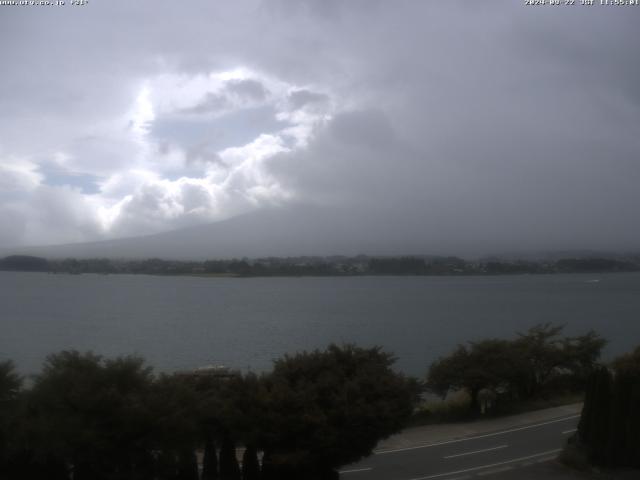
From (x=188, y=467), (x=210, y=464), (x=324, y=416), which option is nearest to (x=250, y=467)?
(x=210, y=464)

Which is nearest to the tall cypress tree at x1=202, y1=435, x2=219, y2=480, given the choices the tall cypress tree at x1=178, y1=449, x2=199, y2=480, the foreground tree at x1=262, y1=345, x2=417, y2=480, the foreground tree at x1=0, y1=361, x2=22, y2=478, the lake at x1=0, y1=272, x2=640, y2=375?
the tall cypress tree at x1=178, y1=449, x2=199, y2=480

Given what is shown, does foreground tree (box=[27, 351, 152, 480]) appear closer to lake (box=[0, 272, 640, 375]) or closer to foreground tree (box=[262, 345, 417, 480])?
foreground tree (box=[262, 345, 417, 480])

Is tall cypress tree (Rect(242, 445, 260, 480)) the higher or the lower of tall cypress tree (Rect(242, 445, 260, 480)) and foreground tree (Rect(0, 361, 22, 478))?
the lower

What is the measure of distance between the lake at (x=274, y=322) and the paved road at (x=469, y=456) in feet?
45.9

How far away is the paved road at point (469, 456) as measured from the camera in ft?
44.1

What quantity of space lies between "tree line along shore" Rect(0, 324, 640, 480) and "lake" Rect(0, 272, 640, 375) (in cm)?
1737

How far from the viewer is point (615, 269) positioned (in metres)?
119

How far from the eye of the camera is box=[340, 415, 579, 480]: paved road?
13430 millimetres

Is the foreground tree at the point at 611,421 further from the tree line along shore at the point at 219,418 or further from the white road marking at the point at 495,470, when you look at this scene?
the white road marking at the point at 495,470

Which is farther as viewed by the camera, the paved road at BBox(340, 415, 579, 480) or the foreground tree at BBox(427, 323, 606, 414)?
the foreground tree at BBox(427, 323, 606, 414)

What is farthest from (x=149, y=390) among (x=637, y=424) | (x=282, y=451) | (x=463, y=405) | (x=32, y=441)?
(x=463, y=405)

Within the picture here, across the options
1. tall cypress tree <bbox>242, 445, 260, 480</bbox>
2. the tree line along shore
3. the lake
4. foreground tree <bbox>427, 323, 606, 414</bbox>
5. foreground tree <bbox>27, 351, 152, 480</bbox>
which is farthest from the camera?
the lake

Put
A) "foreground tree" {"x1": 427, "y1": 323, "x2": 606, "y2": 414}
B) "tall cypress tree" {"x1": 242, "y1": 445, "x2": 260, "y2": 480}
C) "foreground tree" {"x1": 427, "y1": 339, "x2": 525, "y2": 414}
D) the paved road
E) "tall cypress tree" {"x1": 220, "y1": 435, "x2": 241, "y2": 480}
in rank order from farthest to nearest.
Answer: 1. "foreground tree" {"x1": 427, "y1": 323, "x2": 606, "y2": 414}
2. "foreground tree" {"x1": 427, "y1": 339, "x2": 525, "y2": 414}
3. the paved road
4. "tall cypress tree" {"x1": 242, "y1": 445, "x2": 260, "y2": 480}
5. "tall cypress tree" {"x1": 220, "y1": 435, "x2": 241, "y2": 480}

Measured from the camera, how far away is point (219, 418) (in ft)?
36.1
